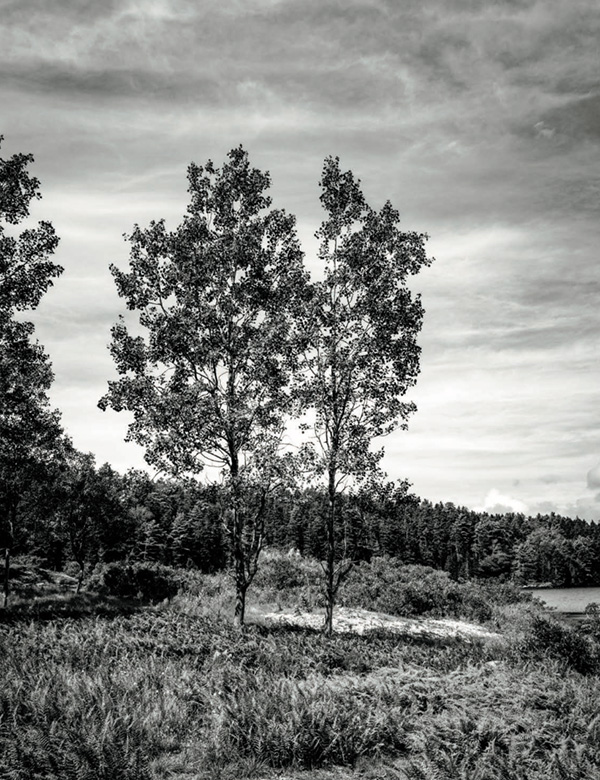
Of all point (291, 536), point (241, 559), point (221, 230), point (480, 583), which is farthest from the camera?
point (291, 536)

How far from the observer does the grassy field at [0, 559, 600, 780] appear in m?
5.34

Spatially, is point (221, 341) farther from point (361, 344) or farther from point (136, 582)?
point (136, 582)

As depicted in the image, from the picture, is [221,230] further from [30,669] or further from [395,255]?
[30,669]

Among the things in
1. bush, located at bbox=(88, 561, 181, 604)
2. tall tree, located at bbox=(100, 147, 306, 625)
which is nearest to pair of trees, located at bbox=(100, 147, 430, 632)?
tall tree, located at bbox=(100, 147, 306, 625)

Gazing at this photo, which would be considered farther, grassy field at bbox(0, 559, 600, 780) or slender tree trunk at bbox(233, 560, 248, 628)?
slender tree trunk at bbox(233, 560, 248, 628)

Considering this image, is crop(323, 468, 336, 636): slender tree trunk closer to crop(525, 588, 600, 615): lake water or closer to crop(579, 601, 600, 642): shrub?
crop(579, 601, 600, 642): shrub

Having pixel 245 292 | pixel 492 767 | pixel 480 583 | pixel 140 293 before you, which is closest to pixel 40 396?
pixel 140 293

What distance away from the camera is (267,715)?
6457 millimetres

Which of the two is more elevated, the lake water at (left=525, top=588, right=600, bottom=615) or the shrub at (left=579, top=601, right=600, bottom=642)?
the shrub at (left=579, top=601, right=600, bottom=642)

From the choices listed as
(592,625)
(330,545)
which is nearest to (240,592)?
(330,545)

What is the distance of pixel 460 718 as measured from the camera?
21.3ft

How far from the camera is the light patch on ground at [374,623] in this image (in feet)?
60.2

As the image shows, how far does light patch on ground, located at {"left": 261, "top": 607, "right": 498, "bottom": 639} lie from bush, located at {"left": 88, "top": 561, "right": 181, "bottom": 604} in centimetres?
909

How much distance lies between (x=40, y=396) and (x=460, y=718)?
23252mm
